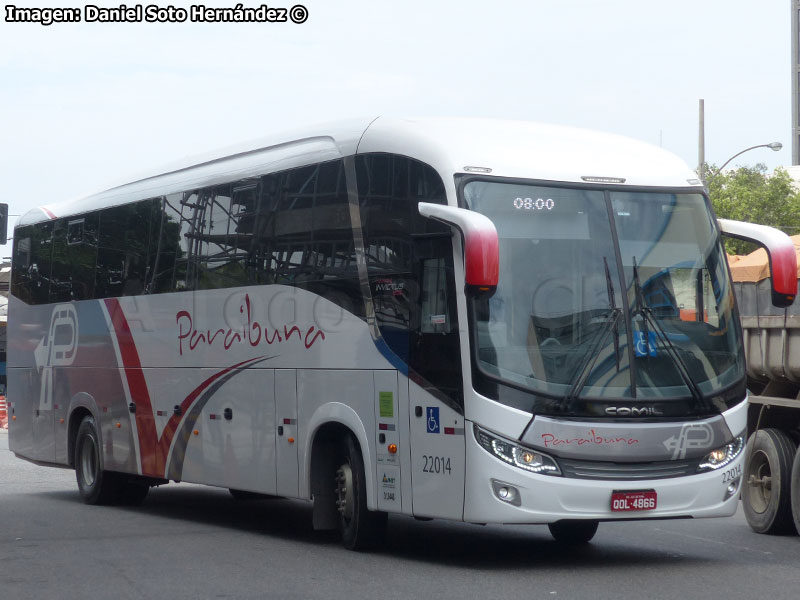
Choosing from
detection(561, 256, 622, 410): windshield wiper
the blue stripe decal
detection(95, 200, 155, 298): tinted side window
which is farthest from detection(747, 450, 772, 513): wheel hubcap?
detection(95, 200, 155, 298): tinted side window

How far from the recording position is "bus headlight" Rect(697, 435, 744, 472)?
34.0 feet

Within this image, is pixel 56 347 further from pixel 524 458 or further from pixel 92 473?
pixel 524 458

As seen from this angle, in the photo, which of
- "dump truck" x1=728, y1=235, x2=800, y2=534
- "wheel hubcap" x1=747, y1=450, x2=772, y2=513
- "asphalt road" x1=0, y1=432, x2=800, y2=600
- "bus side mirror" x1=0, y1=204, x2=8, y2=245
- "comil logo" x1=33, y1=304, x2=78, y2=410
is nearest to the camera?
"asphalt road" x1=0, y1=432, x2=800, y2=600

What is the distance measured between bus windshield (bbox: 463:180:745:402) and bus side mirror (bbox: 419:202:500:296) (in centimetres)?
56

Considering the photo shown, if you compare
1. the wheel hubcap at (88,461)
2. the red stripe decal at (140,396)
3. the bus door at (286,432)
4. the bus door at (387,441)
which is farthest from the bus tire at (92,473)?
the bus door at (387,441)

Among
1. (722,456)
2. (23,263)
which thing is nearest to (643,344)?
(722,456)

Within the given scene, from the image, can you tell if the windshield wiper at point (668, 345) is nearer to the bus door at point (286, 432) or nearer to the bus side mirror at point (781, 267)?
the bus side mirror at point (781, 267)

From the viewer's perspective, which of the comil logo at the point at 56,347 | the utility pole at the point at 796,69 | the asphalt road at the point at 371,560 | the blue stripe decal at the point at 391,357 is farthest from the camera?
the utility pole at the point at 796,69

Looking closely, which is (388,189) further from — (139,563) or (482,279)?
(139,563)

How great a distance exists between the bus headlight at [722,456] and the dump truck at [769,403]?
6.73 feet

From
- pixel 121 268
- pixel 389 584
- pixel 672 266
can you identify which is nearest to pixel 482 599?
pixel 389 584

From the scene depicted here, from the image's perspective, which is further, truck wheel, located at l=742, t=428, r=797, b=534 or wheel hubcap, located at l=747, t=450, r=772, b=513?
wheel hubcap, located at l=747, t=450, r=772, b=513

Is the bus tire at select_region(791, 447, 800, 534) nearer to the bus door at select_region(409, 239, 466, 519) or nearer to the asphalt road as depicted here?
the asphalt road

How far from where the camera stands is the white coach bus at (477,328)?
996 centimetres
